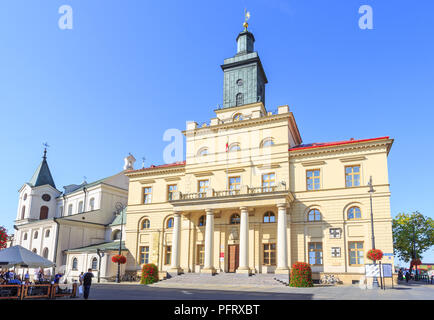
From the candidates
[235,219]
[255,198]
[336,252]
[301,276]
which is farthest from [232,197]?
[336,252]

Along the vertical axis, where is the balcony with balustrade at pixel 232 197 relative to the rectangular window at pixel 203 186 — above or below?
below

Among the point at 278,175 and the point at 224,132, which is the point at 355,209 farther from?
the point at 224,132

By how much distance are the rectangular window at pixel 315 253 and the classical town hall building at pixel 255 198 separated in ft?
0.29

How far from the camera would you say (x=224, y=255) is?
36406 mm

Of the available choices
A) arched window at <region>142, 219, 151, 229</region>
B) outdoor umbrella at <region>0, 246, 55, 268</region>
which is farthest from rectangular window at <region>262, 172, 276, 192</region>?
outdoor umbrella at <region>0, 246, 55, 268</region>

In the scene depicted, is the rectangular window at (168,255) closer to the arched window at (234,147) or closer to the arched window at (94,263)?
the arched window at (94,263)

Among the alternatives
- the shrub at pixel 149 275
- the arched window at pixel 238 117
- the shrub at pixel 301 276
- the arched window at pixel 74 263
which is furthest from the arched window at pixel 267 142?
the arched window at pixel 74 263

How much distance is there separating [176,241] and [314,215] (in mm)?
13993

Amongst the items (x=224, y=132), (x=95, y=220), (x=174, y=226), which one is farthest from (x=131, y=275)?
(x=224, y=132)

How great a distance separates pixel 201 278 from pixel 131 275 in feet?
34.5

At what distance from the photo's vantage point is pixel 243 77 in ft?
144

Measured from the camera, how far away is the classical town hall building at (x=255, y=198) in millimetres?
32719

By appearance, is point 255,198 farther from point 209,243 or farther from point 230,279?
point 230,279

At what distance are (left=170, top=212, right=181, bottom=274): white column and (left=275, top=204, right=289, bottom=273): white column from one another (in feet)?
34.7
